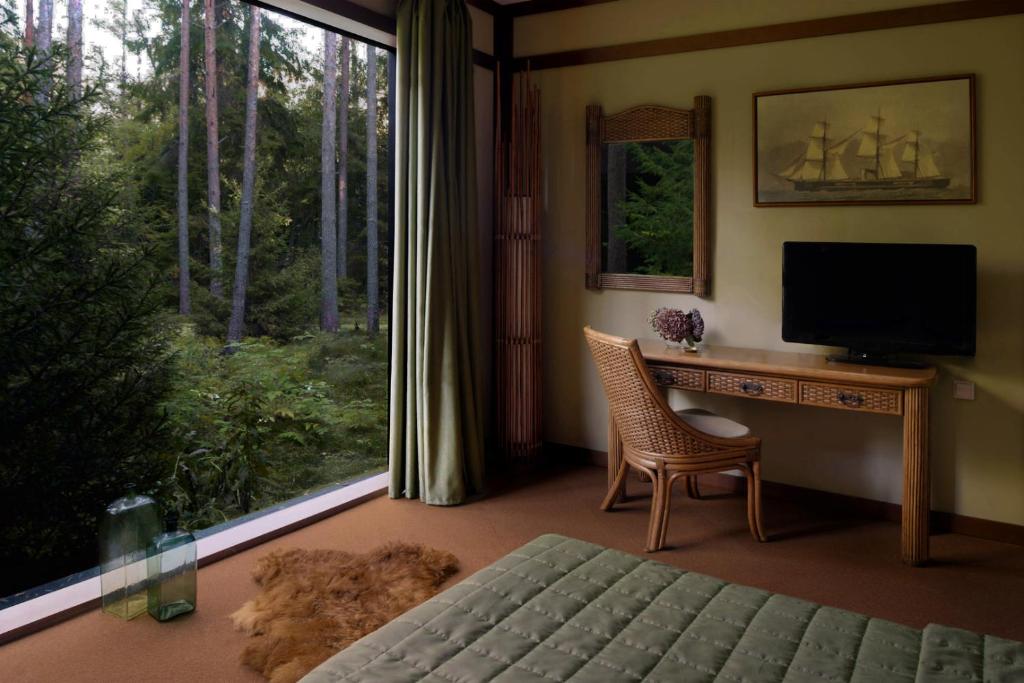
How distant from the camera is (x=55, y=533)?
3611 millimetres

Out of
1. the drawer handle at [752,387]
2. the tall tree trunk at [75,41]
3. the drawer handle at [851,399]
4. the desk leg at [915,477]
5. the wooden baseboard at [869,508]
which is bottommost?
the wooden baseboard at [869,508]

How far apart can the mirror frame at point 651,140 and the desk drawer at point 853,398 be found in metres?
0.93

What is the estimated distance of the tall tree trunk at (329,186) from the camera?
5.55 m

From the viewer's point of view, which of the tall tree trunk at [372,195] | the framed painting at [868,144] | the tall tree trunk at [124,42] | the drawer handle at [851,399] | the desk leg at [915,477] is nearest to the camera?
the desk leg at [915,477]

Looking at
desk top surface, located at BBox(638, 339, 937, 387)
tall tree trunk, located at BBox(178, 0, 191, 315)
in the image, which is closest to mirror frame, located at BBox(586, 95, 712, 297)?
desk top surface, located at BBox(638, 339, 937, 387)

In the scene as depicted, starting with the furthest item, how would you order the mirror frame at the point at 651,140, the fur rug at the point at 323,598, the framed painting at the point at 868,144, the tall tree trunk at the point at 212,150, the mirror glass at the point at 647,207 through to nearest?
the tall tree trunk at the point at 212,150 → the mirror glass at the point at 647,207 → the mirror frame at the point at 651,140 → the framed painting at the point at 868,144 → the fur rug at the point at 323,598

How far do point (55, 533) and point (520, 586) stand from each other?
9.01ft

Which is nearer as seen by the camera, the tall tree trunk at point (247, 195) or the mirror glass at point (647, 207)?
the mirror glass at point (647, 207)

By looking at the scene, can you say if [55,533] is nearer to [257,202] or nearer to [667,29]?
[257,202]

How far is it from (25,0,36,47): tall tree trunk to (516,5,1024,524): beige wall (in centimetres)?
248

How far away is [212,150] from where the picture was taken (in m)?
5.03

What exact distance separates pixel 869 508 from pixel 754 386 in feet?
2.95

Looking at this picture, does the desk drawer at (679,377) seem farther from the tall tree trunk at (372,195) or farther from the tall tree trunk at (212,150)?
the tall tree trunk at (212,150)

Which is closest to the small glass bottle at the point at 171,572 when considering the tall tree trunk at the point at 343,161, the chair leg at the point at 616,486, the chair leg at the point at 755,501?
the chair leg at the point at 616,486
